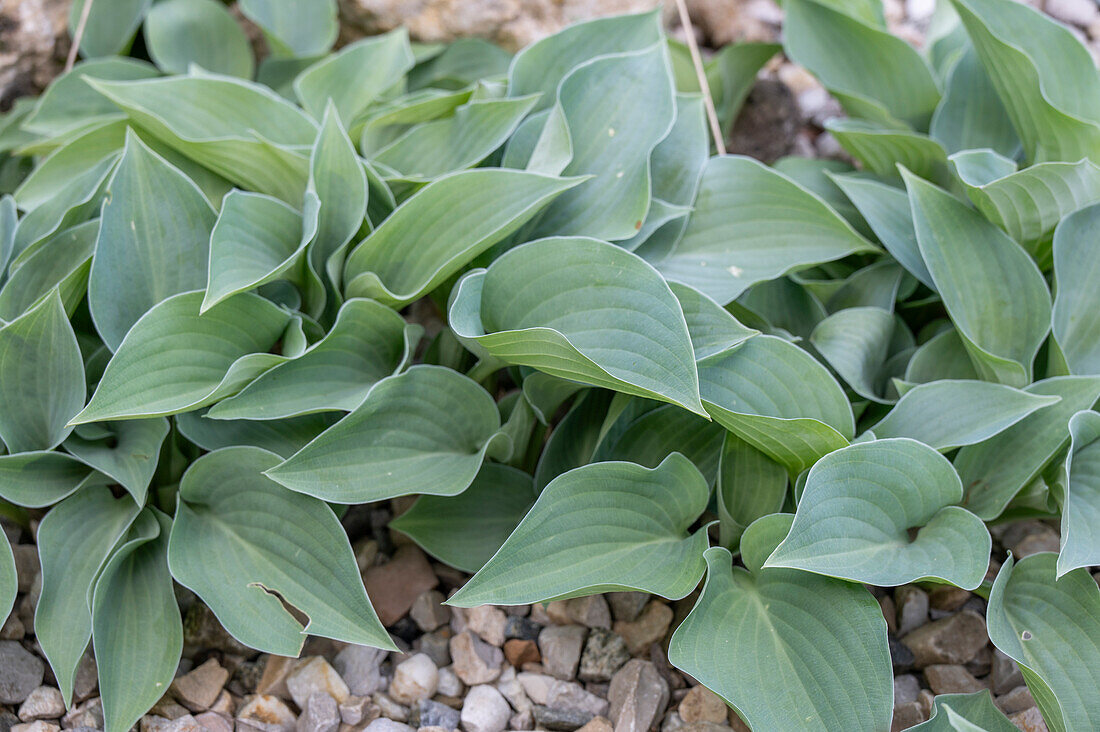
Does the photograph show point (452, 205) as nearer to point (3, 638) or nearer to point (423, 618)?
point (423, 618)

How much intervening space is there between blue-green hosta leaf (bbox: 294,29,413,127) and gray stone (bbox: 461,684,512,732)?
98 centimetres

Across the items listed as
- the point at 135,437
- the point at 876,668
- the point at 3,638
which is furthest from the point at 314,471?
the point at 876,668

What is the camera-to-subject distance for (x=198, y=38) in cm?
186

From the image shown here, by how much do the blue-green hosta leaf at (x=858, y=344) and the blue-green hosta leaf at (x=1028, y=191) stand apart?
21 cm

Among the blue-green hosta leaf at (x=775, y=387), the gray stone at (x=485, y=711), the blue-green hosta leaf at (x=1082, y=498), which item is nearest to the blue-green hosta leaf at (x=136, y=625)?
the gray stone at (x=485, y=711)

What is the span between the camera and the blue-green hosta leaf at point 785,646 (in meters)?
0.97

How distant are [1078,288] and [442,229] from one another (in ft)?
2.99

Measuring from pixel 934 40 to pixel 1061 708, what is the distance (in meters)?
1.36

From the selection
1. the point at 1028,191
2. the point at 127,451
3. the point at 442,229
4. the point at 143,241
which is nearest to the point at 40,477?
the point at 127,451

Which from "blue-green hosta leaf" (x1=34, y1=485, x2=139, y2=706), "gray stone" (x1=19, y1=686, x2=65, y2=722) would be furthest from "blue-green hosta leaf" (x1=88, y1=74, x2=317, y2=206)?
"gray stone" (x1=19, y1=686, x2=65, y2=722)

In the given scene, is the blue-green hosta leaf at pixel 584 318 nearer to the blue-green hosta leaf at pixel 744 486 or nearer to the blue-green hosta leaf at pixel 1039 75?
the blue-green hosta leaf at pixel 744 486

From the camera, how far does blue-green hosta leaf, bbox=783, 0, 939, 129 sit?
1625 mm

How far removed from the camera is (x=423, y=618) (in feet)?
4.22

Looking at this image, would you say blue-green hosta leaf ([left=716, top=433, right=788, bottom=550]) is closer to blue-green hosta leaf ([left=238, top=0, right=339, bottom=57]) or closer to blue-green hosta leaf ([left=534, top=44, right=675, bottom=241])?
blue-green hosta leaf ([left=534, top=44, right=675, bottom=241])
